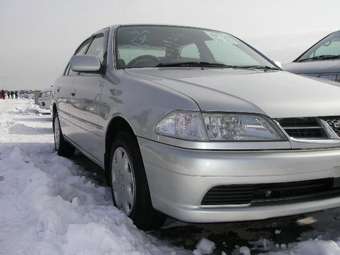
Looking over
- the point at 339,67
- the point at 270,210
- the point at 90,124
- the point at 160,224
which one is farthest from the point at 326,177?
the point at 339,67

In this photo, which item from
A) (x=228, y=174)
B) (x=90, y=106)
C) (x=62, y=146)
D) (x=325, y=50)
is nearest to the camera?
(x=228, y=174)

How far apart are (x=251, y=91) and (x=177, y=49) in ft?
4.48

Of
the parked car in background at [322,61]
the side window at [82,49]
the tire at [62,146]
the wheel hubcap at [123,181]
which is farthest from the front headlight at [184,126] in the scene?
the tire at [62,146]

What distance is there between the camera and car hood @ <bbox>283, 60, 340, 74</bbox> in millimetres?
5668

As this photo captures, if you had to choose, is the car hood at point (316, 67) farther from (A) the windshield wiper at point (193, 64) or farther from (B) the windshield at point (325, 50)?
(A) the windshield wiper at point (193, 64)

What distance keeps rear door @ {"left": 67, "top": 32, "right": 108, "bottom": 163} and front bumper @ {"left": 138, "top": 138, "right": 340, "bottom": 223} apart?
1293mm

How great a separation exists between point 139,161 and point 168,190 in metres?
0.44

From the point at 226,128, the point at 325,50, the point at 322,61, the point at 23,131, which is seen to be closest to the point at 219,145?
the point at 226,128

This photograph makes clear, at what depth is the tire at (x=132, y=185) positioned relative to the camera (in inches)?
123

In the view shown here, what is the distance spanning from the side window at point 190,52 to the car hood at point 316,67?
2036 millimetres

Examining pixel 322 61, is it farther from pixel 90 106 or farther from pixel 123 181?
pixel 123 181

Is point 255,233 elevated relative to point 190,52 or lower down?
lower down

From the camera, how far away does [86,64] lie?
4.08m

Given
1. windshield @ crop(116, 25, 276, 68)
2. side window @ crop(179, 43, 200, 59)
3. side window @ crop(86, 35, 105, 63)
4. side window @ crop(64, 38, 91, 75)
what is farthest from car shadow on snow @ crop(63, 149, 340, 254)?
side window @ crop(64, 38, 91, 75)
